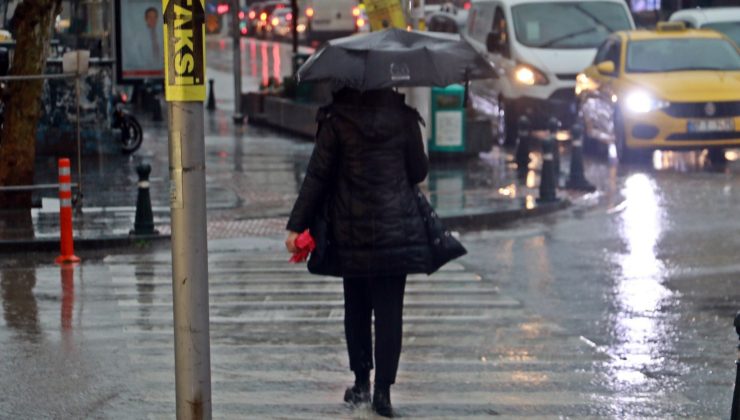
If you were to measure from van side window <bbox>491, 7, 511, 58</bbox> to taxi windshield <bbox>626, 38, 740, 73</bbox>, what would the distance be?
3418 millimetres

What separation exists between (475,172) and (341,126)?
12.9 meters

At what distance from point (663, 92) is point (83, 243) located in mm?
9194

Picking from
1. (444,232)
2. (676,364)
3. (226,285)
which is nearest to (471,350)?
(676,364)

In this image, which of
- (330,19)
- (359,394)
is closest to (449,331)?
(359,394)

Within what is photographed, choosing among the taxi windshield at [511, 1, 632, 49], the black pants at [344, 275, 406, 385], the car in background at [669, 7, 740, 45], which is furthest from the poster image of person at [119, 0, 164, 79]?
the black pants at [344, 275, 406, 385]

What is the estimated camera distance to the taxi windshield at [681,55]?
72.0 feet

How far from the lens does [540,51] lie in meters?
25.1

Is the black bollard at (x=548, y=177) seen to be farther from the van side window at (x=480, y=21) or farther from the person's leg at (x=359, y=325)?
the van side window at (x=480, y=21)

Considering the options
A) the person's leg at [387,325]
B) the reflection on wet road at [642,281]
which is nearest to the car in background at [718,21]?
the reflection on wet road at [642,281]

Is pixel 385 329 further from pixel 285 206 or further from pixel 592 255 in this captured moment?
pixel 285 206

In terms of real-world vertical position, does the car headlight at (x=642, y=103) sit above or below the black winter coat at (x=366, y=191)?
below

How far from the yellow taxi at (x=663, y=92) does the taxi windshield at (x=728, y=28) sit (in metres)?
3.81

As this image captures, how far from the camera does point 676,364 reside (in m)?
9.81

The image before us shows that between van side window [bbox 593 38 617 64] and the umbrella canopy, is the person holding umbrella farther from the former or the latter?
van side window [bbox 593 38 617 64]
